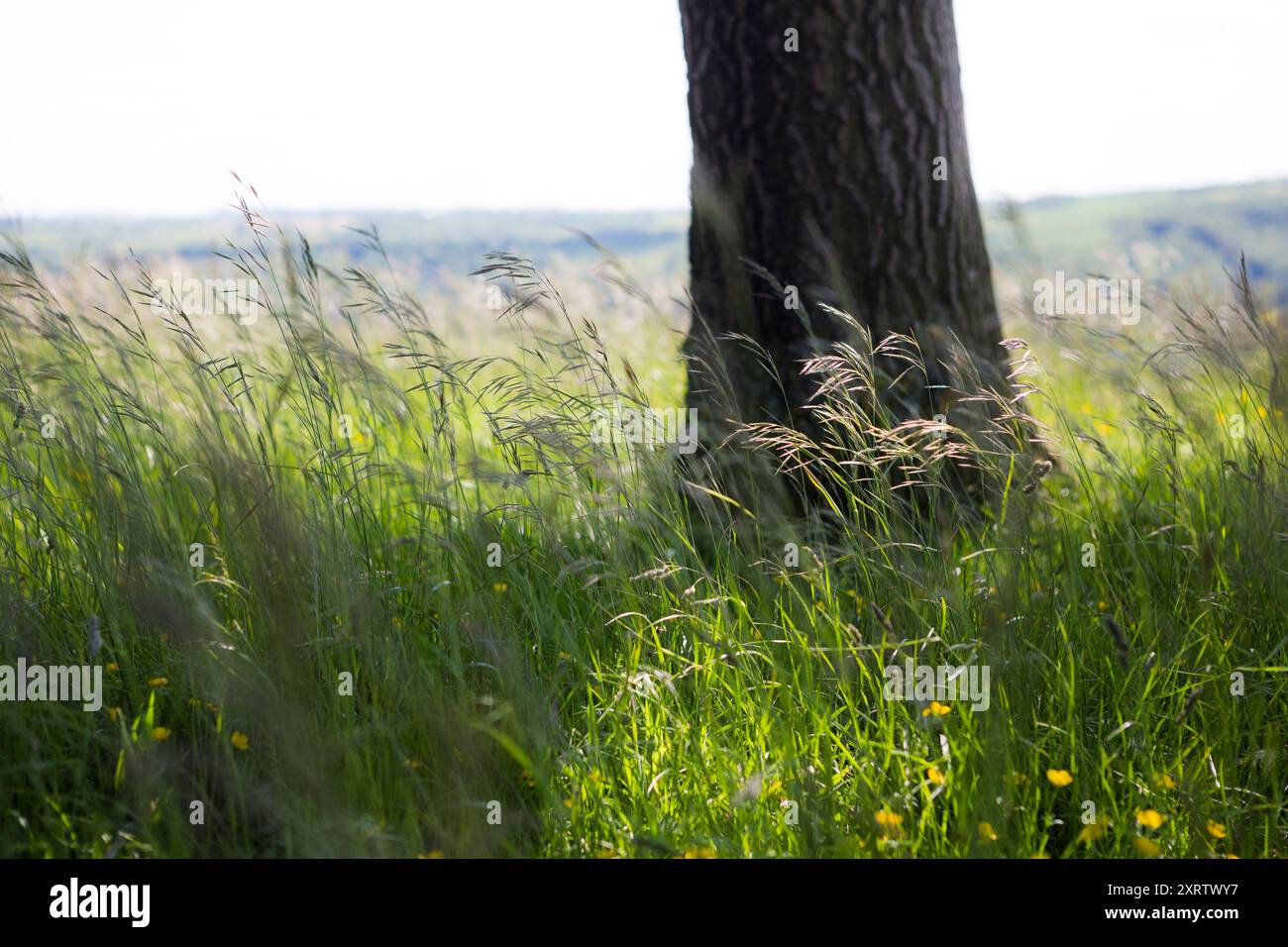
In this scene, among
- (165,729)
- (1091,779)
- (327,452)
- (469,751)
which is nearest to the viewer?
(469,751)

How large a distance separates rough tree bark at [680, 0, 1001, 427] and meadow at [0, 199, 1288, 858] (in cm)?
57

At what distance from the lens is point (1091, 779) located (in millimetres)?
1737

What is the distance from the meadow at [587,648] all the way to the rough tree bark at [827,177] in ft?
1.86

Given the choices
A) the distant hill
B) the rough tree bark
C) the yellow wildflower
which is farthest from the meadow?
the distant hill

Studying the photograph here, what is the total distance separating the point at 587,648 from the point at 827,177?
1601mm

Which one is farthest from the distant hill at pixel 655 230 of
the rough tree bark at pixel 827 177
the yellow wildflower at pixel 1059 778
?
the yellow wildflower at pixel 1059 778

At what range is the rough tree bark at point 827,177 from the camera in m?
2.80

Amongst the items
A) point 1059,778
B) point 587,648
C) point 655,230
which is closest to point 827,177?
point 587,648

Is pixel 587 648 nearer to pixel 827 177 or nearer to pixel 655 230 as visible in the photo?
pixel 827 177

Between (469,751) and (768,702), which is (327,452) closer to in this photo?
(469,751)

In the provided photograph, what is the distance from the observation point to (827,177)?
284cm
